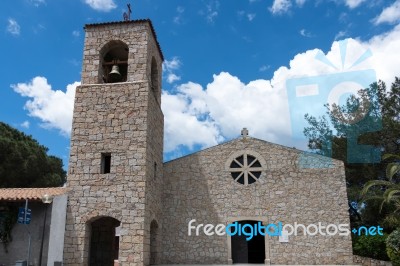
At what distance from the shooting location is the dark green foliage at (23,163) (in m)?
21.5

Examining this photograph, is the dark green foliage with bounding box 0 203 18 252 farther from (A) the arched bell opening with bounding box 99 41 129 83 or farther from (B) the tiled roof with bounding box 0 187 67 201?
(A) the arched bell opening with bounding box 99 41 129 83

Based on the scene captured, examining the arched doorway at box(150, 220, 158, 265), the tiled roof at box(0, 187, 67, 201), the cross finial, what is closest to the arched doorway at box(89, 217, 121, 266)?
the arched doorway at box(150, 220, 158, 265)

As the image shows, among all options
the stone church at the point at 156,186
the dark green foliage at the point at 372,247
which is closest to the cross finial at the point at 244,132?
the stone church at the point at 156,186

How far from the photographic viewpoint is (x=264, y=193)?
14695 mm

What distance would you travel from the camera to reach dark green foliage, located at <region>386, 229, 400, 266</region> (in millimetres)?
12194

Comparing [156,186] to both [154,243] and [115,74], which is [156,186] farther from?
[115,74]

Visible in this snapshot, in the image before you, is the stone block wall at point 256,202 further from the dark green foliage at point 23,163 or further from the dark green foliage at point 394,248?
the dark green foliage at point 23,163

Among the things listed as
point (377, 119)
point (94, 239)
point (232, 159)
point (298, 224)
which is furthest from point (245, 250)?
point (377, 119)

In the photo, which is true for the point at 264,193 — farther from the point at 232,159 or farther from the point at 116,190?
the point at 116,190

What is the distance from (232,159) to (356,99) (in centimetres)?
1198

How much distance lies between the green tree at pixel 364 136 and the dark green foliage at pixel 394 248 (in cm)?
625

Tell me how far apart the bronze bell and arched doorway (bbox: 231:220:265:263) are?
325 inches

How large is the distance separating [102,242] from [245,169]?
631 cm

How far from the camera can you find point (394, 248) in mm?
12469
